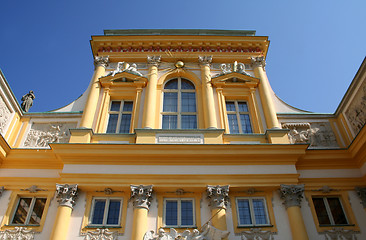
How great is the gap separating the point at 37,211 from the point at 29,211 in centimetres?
31

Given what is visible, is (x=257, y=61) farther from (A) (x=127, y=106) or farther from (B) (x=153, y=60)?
(A) (x=127, y=106)

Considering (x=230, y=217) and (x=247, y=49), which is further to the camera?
(x=247, y=49)

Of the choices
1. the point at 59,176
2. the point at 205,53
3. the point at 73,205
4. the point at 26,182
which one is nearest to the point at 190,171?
Answer: the point at 73,205

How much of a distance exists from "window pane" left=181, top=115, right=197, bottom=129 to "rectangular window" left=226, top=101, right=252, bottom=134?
178cm

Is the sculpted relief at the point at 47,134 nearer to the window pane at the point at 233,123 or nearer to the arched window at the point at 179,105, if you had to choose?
the arched window at the point at 179,105

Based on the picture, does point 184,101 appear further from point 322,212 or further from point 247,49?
point 322,212

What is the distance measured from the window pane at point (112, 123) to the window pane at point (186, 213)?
5.28 meters

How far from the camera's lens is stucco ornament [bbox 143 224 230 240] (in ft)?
36.8

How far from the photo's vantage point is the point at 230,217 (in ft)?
39.4

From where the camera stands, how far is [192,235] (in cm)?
1134

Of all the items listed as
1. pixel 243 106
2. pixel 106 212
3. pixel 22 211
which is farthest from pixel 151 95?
pixel 22 211

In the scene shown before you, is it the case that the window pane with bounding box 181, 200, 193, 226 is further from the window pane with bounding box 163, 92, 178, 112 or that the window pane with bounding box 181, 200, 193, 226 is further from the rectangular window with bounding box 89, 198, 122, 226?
the window pane with bounding box 163, 92, 178, 112

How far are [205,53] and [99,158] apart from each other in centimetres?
920

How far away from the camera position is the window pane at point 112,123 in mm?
15242
